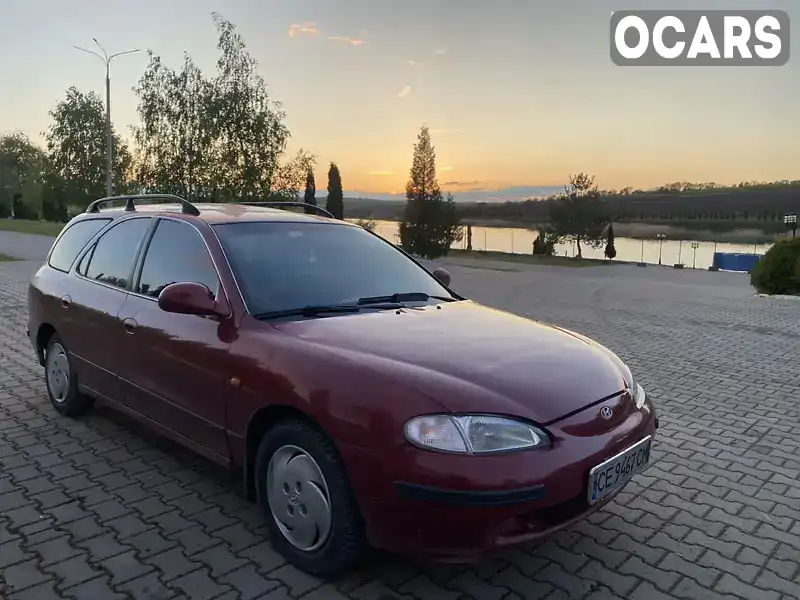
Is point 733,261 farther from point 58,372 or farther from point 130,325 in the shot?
point 130,325

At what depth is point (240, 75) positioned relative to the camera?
24.2 metres

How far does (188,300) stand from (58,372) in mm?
2508

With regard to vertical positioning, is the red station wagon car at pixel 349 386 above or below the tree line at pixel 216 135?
below

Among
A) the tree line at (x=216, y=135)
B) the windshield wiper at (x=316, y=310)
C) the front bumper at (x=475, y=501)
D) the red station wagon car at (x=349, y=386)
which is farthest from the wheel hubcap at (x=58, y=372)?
the tree line at (x=216, y=135)

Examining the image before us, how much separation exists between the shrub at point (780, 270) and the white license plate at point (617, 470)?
14817 mm

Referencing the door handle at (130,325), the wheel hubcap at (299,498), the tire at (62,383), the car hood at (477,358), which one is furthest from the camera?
the tire at (62,383)

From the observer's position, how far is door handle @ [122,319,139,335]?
383 cm

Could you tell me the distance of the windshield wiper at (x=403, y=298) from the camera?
350 centimetres

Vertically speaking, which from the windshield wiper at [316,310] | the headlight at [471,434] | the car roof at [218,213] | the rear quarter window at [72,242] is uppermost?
the car roof at [218,213]

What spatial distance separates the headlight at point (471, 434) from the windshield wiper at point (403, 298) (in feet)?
3.88

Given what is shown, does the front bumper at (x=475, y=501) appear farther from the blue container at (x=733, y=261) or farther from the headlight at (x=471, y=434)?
the blue container at (x=733, y=261)

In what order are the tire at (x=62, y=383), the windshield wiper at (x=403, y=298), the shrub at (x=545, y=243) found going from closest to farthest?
the windshield wiper at (x=403, y=298), the tire at (x=62, y=383), the shrub at (x=545, y=243)

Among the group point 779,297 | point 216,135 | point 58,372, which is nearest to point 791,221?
point 779,297

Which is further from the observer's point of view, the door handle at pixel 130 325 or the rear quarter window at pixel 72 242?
the rear quarter window at pixel 72 242
